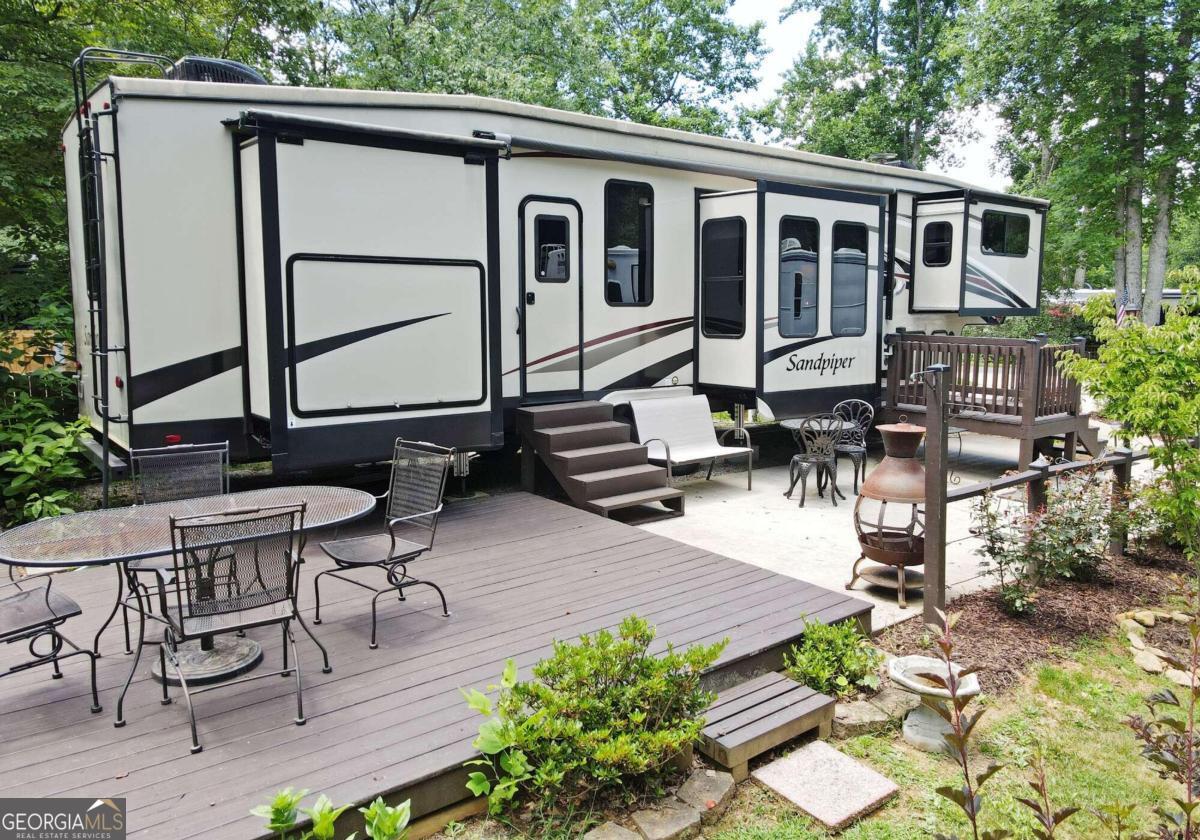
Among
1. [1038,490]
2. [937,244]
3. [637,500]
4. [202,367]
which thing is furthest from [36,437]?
[937,244]

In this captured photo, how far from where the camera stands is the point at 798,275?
855cm

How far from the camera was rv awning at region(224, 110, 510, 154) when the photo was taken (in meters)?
5.25

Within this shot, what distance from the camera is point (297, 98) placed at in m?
5.82

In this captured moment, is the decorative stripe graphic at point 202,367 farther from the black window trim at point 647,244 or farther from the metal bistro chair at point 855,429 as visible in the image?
the metal bistro chair at point 855,429

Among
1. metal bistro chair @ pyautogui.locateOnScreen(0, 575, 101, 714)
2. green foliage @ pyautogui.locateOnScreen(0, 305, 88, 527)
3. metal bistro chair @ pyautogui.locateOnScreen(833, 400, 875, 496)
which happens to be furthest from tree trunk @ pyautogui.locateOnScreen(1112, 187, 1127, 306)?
metal bistro chair @ pyautogui.locateOnScreen(0, 575, 101, 714)

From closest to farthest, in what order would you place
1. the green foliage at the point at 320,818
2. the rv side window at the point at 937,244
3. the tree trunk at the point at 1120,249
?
the green foliage at the point at 320,818 < the rv side window at the point at 937,244 < the tree trunk at the point at 1120,249

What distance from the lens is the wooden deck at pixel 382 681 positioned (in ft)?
9.14

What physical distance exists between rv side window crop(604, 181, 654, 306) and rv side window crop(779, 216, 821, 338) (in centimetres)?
139

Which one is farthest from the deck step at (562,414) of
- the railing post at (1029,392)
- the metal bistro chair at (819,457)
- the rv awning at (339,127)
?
the railing post at (1029,392)

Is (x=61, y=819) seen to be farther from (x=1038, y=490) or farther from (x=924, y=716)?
(x=1038, y=490)

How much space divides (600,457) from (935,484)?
2990 millimetres

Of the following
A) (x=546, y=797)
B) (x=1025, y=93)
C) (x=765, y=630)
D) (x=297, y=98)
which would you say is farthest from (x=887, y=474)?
(x=1025, y=93)

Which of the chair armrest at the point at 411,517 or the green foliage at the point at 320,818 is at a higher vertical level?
the chair armrest at the point at 411,517

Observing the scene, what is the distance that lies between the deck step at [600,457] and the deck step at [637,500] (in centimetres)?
30
